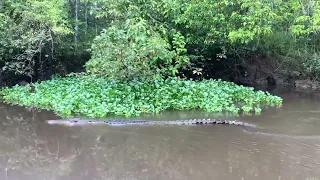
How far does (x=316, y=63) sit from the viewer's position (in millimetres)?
13703

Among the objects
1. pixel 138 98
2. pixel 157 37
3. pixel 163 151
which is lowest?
pixel 163 151

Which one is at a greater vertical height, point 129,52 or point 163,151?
point 129,52

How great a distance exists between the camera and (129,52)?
10.0 meters

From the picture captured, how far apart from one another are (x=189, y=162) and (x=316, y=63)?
9.39 meters

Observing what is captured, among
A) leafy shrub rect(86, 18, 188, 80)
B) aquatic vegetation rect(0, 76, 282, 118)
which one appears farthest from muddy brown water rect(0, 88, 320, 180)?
leafy shrub rect(86, 18, 188, 80)

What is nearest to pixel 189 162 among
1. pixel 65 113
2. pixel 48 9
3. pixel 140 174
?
pixel 140 174

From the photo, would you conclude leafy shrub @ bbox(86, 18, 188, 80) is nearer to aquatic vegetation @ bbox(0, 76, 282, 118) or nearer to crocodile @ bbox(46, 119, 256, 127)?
aquatic vegetation @ bbox(0, 76, 282, 118)

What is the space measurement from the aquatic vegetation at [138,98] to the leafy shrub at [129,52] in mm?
332

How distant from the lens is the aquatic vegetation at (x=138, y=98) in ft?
31.1

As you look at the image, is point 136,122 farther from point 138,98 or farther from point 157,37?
point 157,37

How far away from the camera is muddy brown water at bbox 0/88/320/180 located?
18.9ft

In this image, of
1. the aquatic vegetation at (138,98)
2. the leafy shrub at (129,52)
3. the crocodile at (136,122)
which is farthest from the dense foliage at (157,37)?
the crocodile at (136,122)

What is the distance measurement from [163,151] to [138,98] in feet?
11.3

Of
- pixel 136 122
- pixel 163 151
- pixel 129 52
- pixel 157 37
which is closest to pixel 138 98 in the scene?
pixel 129 52
